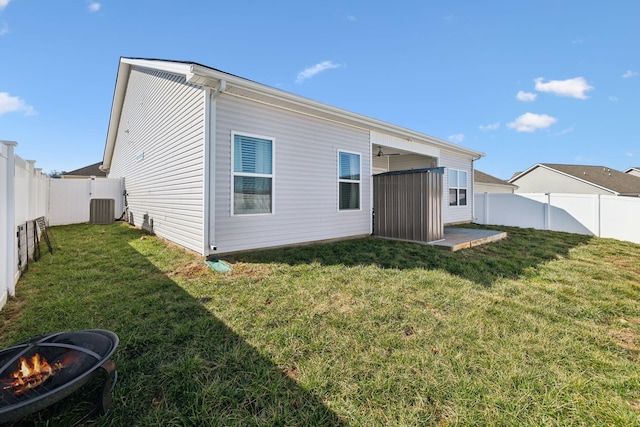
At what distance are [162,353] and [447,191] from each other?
34.8 feet

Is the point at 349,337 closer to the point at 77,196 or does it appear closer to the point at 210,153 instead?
the point at 210,153

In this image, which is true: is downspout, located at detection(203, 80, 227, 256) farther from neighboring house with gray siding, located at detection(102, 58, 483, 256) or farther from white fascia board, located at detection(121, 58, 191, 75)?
white fascia board, located at detection(121, 58, 191, 75)

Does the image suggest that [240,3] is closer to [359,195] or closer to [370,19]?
[370,19]

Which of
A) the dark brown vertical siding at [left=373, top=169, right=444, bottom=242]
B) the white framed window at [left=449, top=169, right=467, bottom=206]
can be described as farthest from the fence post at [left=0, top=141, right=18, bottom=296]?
the white framed window at [left=449, top=169, right=467, bottom=206]

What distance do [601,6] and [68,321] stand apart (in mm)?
13173

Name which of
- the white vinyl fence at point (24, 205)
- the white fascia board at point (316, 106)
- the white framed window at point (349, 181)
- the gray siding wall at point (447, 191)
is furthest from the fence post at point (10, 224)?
the gray siding wall at point (447, 191)

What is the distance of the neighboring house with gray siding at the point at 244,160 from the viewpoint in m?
5.04

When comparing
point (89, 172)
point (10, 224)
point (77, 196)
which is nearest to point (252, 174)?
point (10, 224)

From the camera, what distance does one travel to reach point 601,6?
7.30m

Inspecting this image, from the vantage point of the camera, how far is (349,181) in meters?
7.24

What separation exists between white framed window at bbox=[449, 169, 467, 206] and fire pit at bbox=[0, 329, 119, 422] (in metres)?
11.2

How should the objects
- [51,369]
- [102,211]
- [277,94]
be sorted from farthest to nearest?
[102,211] → [277,94] → [51,369]

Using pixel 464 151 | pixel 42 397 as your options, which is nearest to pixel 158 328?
pixel 42 397

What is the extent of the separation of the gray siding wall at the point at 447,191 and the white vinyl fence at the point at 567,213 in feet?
3.63
